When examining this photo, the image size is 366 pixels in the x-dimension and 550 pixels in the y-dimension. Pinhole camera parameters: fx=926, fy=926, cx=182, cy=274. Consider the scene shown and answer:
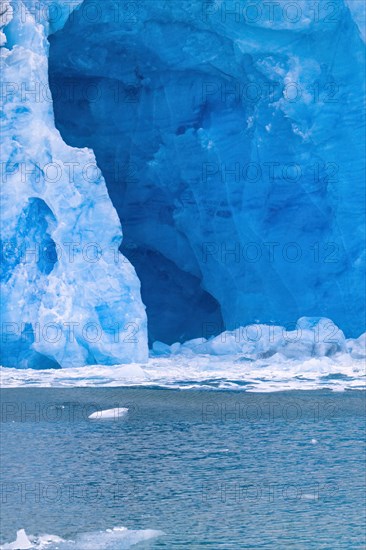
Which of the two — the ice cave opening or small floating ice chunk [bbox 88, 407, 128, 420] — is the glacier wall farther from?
small floating ice chunk [bbox 88, 407, 128, 420]

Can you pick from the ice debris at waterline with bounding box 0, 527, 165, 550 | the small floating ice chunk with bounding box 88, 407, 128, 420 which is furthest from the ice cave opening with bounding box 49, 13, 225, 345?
the ice debris at waterline with bounding box 0, 527, 165, 550

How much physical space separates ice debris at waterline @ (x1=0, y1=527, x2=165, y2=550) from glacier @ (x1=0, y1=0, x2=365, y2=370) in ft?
25.5

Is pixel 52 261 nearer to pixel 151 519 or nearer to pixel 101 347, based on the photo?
pixel 101 347

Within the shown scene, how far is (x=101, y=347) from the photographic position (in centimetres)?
1450

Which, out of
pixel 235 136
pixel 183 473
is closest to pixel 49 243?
pixel 235 136

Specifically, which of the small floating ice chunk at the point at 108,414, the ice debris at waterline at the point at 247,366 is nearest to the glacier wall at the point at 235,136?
the ice debris at waterline at the point at 247,366

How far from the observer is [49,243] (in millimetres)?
14805

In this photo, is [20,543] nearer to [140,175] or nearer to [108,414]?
[108,414]

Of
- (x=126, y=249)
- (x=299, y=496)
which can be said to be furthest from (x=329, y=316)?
(x=299, y=496)

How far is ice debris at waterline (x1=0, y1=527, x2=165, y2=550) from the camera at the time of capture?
204 inches

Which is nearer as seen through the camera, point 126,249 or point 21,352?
point 21,352

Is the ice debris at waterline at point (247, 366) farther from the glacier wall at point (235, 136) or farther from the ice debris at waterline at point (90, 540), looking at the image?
the ice debris at waterline at point (90, 540)

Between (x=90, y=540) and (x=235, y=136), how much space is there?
13.2 metres

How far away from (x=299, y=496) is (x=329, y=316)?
1128 centimetres
